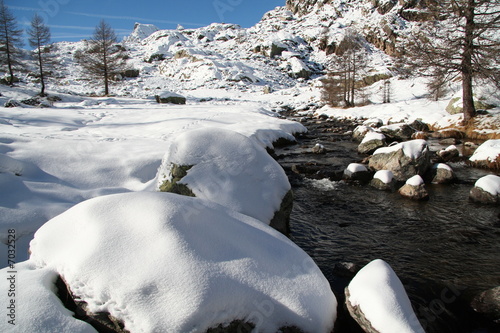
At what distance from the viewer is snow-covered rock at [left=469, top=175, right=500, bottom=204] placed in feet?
23.0

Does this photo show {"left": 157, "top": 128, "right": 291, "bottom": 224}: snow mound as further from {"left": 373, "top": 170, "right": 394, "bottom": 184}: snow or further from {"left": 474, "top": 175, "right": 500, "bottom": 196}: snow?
{"left": 474, "top": 175, "right": 500, "bottom": 196}: snow

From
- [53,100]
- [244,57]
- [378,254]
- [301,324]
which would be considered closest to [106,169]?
[301,324]

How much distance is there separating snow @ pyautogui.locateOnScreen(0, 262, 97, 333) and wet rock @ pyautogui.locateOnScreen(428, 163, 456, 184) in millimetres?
9613

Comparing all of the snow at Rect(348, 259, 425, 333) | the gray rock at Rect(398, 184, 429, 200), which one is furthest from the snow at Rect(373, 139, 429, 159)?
the snow at Rect(348, 259, 425, 333)

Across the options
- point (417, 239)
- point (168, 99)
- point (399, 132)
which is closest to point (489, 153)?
point (399, 132)

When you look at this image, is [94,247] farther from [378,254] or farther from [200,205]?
[378,254]

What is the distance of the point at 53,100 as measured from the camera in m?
23.5

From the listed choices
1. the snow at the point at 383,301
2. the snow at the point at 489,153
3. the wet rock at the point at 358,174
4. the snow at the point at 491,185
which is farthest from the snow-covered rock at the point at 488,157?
the snow at the point at 383,301

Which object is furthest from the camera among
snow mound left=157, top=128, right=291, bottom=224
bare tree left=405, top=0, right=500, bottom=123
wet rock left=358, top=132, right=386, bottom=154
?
bare tree left=405, top=0, right=500, bottom=123

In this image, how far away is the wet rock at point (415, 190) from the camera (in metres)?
7.59

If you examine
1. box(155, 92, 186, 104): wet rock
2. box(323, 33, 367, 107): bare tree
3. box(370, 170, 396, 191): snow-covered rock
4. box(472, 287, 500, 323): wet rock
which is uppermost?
box(323, 33, 367, 107): bare tree

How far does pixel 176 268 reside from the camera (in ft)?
8.25

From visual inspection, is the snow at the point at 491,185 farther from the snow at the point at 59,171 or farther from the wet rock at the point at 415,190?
the snow at the point at 59,171

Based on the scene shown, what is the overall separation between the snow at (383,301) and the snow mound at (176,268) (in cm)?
38
